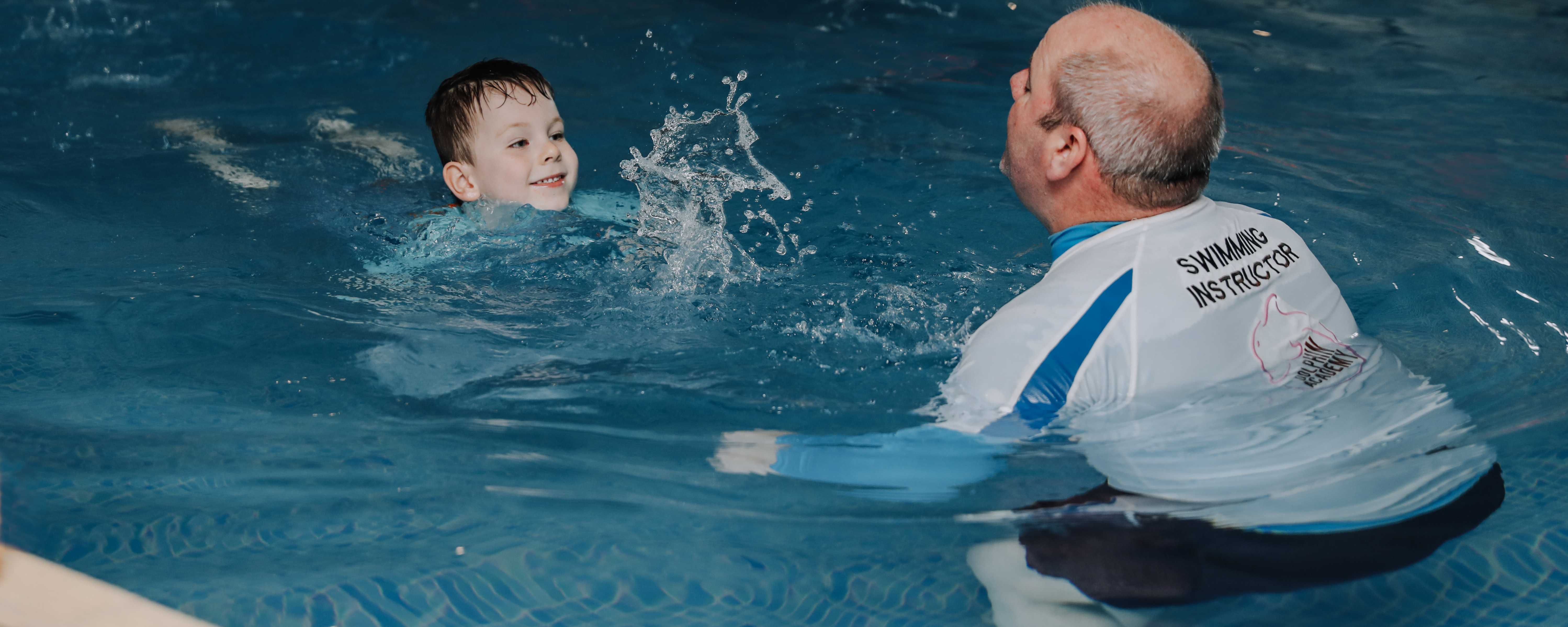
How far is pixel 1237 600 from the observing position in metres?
2.14

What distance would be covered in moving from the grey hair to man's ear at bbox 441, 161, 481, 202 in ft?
7.34

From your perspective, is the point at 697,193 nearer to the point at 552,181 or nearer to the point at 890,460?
the point at 552,181

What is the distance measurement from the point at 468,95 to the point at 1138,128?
234 centimetres

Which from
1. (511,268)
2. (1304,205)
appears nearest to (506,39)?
(511,268)

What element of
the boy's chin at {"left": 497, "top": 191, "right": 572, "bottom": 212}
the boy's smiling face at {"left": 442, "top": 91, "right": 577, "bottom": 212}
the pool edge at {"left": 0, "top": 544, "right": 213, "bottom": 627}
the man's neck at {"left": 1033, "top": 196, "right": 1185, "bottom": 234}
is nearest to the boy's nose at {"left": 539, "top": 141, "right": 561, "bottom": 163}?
the boy's smiling face at {"left": 442, "top": 91, "right": 577, "bottom": 212}

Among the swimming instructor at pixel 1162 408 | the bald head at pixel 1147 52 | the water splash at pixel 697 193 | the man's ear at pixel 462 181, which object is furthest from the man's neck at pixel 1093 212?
the man's ear at pixel 462 181

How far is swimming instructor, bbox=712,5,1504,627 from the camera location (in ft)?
6.84

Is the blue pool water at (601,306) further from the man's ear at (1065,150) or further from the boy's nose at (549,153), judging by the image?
the man's ear at (1065,150)

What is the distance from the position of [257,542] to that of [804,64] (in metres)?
4.30

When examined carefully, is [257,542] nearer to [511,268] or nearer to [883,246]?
[511,268]

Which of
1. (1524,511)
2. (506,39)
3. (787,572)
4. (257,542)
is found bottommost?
(1524,511)

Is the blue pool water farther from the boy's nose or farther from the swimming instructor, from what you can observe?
the boy's nose

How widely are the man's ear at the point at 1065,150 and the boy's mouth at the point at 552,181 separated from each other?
192 cm

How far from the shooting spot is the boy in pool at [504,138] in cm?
370
